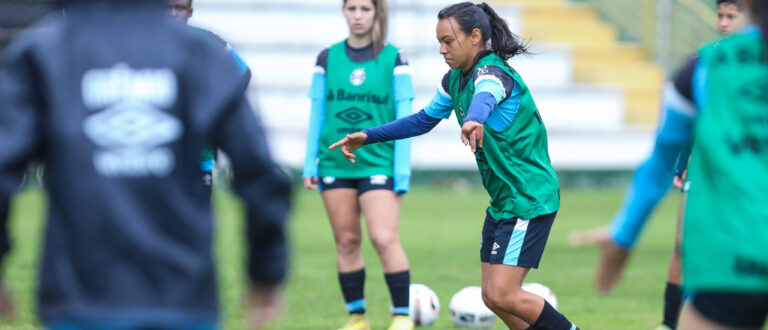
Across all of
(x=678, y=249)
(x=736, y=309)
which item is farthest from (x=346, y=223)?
(x=736, y=309)

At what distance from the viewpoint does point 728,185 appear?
3.02 metres

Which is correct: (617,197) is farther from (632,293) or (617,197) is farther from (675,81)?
(675,81)

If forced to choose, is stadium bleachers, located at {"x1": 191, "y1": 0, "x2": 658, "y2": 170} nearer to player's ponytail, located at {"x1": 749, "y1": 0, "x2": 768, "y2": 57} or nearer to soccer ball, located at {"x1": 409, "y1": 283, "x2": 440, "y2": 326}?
soccer ball, located at {"x1": 409, "y1": 283, "x2": 440, "y2": 326}

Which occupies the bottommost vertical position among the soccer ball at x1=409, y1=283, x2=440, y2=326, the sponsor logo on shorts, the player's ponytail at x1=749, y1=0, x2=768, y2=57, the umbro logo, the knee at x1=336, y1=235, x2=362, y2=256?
the soccer ball at x1=409, y1=283, x2=440, y2=326

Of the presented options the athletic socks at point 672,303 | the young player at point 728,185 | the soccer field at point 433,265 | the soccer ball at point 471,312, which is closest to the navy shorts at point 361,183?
the soccer field at point 433,265

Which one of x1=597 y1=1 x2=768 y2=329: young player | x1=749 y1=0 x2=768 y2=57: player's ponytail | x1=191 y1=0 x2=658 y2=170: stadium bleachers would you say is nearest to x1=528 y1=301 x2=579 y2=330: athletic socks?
x1=597 y1=1 x2=768 y2=329: young player

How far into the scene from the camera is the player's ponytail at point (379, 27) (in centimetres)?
704

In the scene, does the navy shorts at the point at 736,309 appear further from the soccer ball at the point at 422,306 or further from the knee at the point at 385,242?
the soccer ball at the point at 422,306

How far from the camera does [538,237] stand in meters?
5.34

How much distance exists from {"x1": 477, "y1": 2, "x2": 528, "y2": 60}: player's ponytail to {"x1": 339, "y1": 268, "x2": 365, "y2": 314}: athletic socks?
2065 mm

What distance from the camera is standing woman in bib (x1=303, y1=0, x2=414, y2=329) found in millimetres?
6859

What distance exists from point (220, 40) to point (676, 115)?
3190 mm

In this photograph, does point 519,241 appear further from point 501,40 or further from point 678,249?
point 678,249

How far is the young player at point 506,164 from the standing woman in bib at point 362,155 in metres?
1.37
